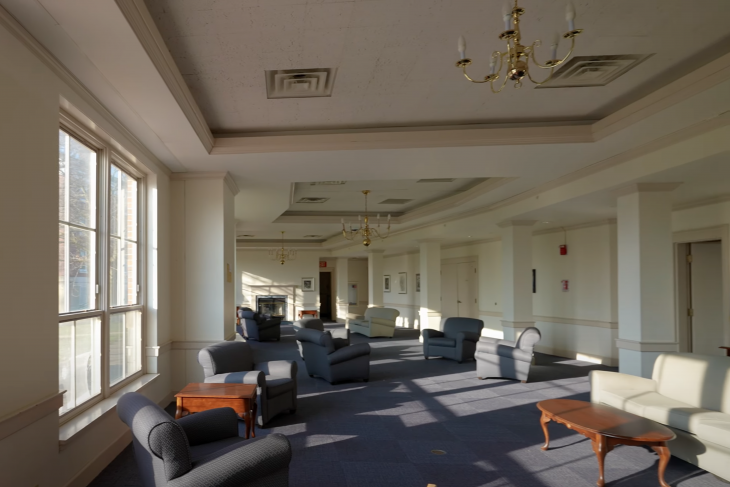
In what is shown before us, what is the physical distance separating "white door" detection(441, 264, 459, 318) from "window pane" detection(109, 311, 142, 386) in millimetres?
10779

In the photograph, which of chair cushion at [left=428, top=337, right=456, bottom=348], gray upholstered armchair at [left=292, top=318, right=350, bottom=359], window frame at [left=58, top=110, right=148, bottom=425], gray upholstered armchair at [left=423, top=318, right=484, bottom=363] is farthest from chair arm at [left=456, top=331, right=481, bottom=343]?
window frame at [left=58, top=110, right=148, bottom=425]

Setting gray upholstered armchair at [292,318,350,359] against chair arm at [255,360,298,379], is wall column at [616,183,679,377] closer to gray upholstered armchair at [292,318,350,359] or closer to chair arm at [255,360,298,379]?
chair arm at [255,360,298,379]

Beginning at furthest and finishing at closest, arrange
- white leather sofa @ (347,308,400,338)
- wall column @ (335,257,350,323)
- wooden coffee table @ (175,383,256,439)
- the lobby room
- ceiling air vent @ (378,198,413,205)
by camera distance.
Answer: wall column @ (335,257,350,323)
white leather sofa @ (347,308,400,338)
ceiling air vent @ (378,198,413,205)
wooden coffee table @ (175,383,256,439)
the lobby room

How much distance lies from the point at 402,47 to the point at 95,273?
10.2 ft

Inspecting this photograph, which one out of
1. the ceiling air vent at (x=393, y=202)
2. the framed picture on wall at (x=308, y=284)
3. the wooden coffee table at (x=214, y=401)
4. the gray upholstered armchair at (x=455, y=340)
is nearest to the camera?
the wooden coffee table at (x=214, y=401)

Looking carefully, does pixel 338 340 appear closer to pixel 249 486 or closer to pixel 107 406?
pixel 107 406

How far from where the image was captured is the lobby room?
2.84 meters

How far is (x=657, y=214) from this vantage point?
5.82m

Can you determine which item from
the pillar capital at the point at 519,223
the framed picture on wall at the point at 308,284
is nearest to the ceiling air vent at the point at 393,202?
the pillar capital at the point at 519,223

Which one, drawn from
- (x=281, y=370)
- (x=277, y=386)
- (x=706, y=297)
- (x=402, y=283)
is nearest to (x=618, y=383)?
(x=277, y=386)

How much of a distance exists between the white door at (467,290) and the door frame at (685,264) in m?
5.82

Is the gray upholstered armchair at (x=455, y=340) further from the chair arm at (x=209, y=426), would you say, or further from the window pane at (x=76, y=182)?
the window pane at (x=76, y=182)

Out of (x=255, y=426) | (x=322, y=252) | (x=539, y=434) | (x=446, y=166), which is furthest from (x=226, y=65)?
(x=322, y=252)

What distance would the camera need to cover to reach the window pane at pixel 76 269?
3557 millimetres
